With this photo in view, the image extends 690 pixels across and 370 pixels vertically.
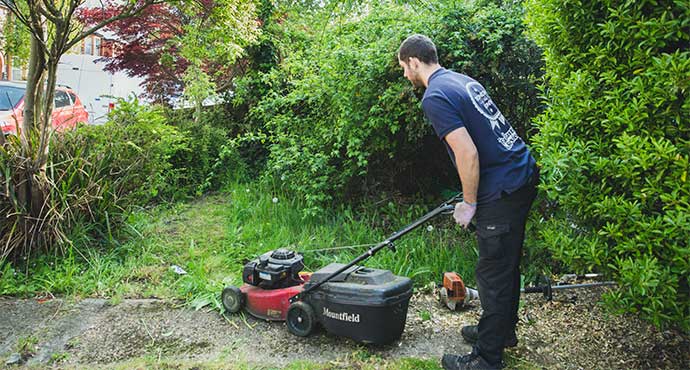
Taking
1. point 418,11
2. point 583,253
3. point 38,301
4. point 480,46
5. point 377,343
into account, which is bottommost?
point 38,301

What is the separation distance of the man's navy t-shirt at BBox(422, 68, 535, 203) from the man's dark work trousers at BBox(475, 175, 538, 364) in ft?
0.26

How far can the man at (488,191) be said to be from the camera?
2.66 metres

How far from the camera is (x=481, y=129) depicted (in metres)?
2.71

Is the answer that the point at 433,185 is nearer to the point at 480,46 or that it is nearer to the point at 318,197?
the point at 318,197

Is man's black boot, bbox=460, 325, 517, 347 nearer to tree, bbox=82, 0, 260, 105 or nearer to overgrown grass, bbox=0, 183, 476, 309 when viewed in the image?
overgrown grass, bbox=0, 183, 476, 309

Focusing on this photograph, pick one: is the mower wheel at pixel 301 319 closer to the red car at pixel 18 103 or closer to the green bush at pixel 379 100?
the green bush at pixel 379 100

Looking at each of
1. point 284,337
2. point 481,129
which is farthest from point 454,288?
point 481,129

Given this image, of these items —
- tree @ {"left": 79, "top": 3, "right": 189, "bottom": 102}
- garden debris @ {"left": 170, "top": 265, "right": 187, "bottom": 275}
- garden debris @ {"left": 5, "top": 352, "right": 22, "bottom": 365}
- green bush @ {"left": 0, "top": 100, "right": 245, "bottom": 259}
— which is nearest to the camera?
garden debris @ {"left": 5, "top": 352, "right": 22, "bottom": 365}

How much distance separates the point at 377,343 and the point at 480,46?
2.88 m

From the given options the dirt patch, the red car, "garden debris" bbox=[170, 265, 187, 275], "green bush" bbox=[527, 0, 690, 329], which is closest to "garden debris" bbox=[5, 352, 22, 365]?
the dirt patch

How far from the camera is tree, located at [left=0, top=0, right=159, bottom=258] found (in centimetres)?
414

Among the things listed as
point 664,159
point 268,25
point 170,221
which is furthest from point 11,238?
point 268,25

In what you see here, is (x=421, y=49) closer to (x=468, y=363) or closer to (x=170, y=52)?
(x=468, y=363)

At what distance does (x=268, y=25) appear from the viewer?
808 cm
